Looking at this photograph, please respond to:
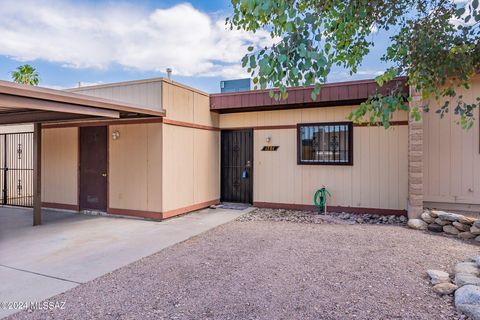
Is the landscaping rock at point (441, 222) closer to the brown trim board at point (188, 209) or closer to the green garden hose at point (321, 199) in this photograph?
the green garden hose at point (321, 199)

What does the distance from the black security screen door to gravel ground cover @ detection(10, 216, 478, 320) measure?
3.10 meters

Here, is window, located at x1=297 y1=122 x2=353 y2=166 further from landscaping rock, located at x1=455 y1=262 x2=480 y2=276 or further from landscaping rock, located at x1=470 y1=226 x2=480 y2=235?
Answer: landscaping rock, located at x1=455 y1=262 x2=480 y2=276

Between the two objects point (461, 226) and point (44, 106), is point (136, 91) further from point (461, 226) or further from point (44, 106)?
point (461, 226)

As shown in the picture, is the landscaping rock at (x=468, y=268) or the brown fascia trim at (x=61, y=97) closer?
the landscaping rock at (x=468, y=268)

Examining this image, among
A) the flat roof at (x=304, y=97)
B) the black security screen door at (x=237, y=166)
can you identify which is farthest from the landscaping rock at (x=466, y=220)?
the black security screen door at (x=237, y=166)

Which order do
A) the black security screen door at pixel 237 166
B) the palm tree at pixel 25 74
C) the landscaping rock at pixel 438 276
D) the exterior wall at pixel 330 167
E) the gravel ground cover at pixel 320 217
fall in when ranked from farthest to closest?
1. the palm tree at pixel 25 74
2. the black security screen door at pixel 237 166
3. the exterior wall at pixel 330 167
4. the gravel ground cover at pixel 320 217
5. the landscaping rock at pixel 438 276

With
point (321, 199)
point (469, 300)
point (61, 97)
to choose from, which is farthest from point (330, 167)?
point (61, 97)

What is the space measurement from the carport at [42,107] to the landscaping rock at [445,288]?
4892 millimetres

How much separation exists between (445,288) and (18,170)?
10.2 m

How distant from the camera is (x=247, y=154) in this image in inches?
320

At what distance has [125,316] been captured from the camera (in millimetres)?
2600

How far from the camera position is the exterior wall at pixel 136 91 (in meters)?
6.17

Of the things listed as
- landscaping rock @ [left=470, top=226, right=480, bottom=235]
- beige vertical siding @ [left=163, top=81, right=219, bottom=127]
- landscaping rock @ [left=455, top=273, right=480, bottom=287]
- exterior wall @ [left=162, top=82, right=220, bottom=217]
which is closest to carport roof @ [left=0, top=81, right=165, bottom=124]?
beige vertical siding @ [left=163, top=81, right=219, bottom=127]

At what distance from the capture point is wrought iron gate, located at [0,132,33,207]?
28.3 ft
